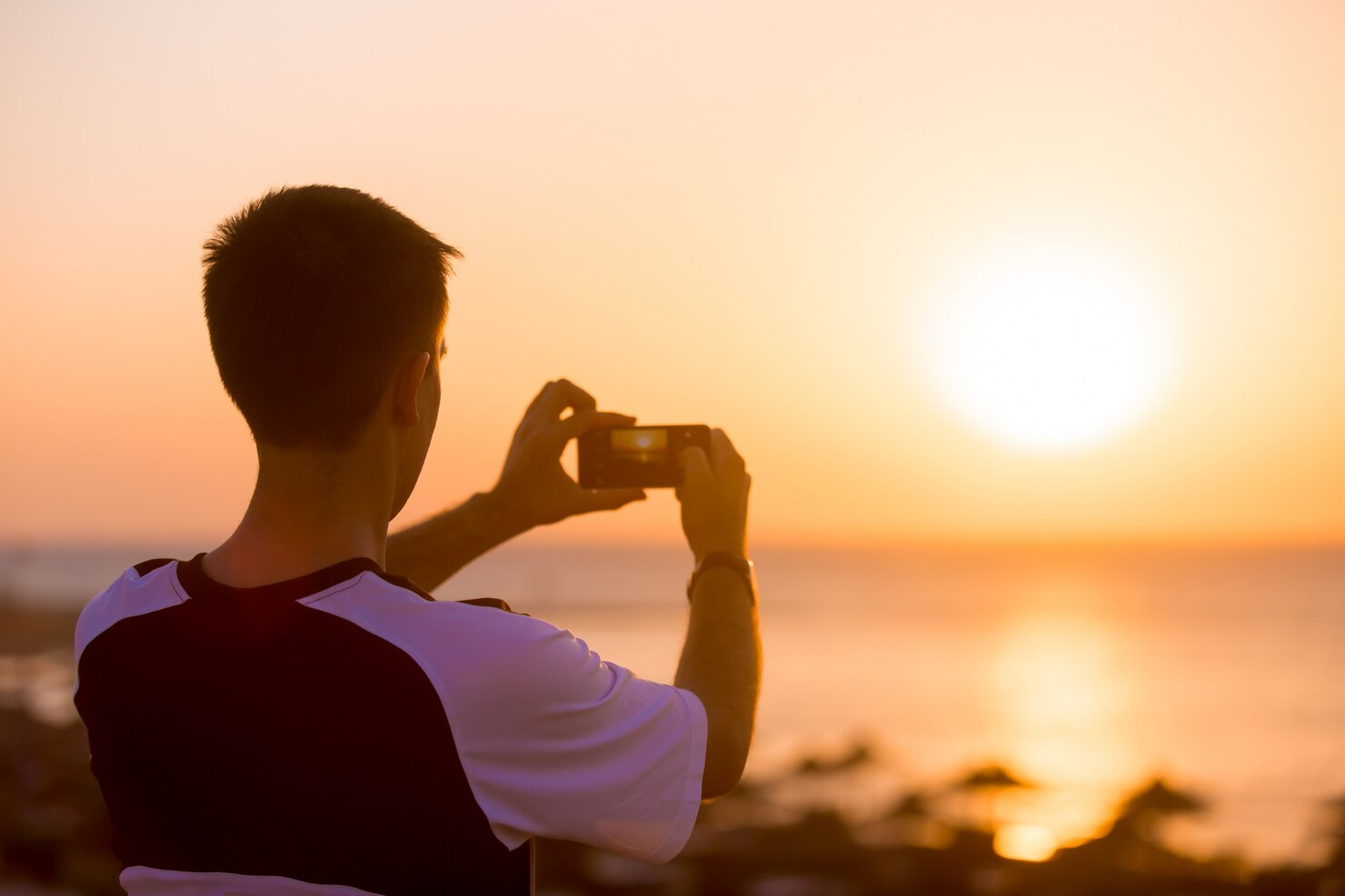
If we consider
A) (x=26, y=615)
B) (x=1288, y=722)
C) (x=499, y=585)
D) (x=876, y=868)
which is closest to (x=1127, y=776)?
(x=1288, y=722)

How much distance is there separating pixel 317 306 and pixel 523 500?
629 millimetres

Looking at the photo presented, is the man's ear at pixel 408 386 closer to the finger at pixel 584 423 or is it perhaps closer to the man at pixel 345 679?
the man at pixel 345 679

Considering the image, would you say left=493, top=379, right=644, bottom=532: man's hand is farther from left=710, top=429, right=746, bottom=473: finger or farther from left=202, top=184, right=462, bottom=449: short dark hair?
left=202, top=184, right=462, bottom=449: short dark hair

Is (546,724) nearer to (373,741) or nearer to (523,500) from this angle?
(373,741)

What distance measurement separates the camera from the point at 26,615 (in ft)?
146

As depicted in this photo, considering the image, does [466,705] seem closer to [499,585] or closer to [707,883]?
[707,883]

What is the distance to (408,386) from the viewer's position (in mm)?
1413

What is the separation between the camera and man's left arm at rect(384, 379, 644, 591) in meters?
1.89

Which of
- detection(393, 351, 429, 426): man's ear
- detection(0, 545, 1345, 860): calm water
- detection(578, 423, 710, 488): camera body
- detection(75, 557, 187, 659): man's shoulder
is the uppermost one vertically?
detection(0, 545, 1345, 860): calm water

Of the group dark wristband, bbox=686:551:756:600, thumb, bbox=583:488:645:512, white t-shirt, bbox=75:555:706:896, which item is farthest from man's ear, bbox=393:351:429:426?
thumb, bbox=583:488:645:512

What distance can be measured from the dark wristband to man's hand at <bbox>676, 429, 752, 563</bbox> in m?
0.01

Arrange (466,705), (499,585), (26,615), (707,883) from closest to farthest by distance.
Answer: (466,705) → (707,883) → (26,615) → (499,585)

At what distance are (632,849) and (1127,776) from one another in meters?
29.4

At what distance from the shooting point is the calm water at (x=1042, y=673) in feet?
60.5
